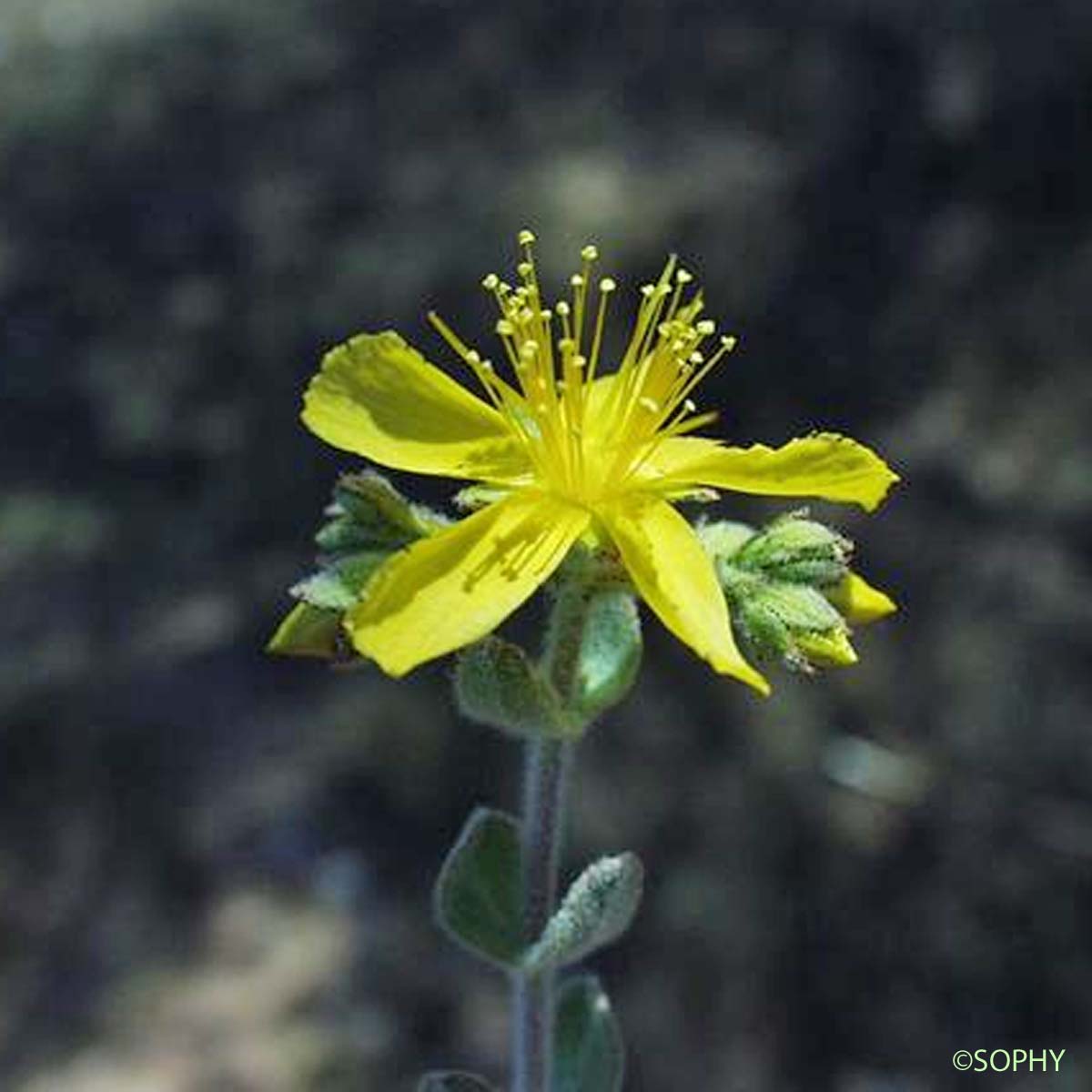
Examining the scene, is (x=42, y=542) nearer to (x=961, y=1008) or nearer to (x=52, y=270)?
(x=52, y=270)

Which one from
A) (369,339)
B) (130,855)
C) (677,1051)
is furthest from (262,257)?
(369,339)

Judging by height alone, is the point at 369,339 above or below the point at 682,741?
above

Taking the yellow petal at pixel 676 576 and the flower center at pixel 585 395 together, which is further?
the flower center at pixel 585 395

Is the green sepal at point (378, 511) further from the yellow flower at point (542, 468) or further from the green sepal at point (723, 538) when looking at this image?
the green sepal at point (723, 538)

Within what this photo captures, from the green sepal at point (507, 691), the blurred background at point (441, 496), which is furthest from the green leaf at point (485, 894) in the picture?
the blurred background at point (441, 496)

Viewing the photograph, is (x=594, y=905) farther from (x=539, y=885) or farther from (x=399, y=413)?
(x=399, y=413)
